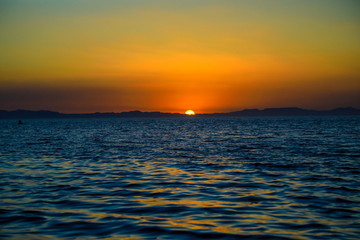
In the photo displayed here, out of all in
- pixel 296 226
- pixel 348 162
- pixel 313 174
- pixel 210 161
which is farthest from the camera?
pixel 210 161

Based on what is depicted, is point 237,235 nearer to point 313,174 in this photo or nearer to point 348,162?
point 313,174

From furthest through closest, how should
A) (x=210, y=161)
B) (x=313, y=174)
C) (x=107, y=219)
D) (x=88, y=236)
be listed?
(x=210, y=161) < (x=313, y=174) < (x=107, y=219) < (x=88, y=236)

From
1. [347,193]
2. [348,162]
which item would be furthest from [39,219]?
[348,162]

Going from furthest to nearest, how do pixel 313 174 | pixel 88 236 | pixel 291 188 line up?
pixel 313 174
pixel 291 188
pixel 88 236

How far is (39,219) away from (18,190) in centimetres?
507

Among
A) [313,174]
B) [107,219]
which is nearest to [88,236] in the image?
[107,219]

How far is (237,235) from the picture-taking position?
8242 mm

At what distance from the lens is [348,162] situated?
21469mm

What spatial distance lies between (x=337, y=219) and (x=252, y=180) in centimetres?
632

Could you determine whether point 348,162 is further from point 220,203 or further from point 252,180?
point 220,203

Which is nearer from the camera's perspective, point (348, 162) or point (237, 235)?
point (237, 235)

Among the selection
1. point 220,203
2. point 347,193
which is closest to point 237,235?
point 220,203

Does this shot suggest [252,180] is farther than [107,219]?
Yes

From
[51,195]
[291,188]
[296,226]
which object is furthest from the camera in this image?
[291,188]
